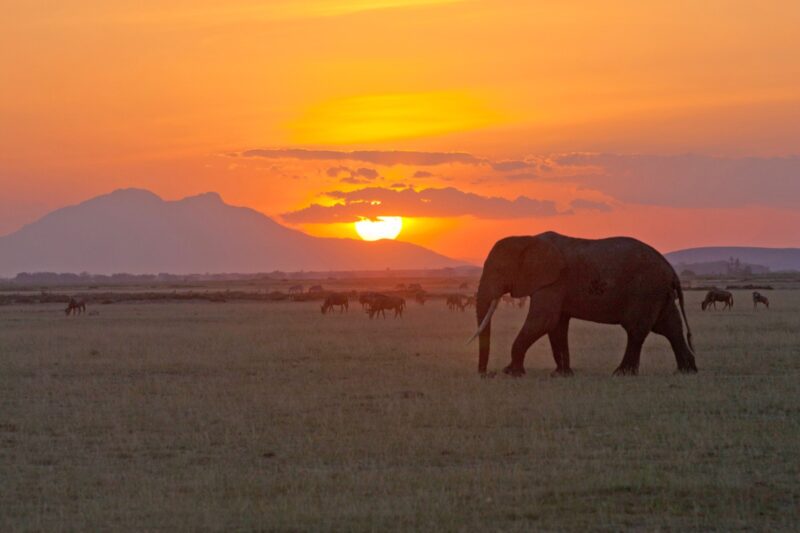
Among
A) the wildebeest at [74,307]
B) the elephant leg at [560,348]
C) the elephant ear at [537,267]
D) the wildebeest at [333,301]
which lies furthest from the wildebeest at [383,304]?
the elephant leg at [560,348]

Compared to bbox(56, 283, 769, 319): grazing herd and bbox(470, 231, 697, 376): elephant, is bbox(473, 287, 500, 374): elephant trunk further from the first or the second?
bbox(56, 283, 769, 319): grazing herd

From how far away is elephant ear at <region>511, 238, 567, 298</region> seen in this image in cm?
2367

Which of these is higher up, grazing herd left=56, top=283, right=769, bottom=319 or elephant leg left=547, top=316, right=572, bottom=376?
grazing herd left=56, top=283, right=769, bottom=319

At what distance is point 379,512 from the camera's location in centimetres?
1105

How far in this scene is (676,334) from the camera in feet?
78.4

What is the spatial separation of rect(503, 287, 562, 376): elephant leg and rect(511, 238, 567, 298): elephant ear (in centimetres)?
23

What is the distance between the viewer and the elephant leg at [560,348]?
23266mm

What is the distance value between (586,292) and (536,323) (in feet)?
4.25

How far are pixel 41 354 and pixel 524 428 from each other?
18.2 metres

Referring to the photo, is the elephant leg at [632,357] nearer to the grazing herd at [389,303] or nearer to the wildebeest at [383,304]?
the grazing herd at [389,303]

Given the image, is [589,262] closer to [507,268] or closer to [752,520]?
[507,268]

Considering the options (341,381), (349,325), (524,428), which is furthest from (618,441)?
(349,325)

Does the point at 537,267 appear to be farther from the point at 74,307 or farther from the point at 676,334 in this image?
the point at 74,307

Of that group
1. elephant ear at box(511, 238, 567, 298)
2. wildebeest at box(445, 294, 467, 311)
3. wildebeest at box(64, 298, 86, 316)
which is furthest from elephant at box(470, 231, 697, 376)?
wildebeest at box(64, 298, 86, 316)
